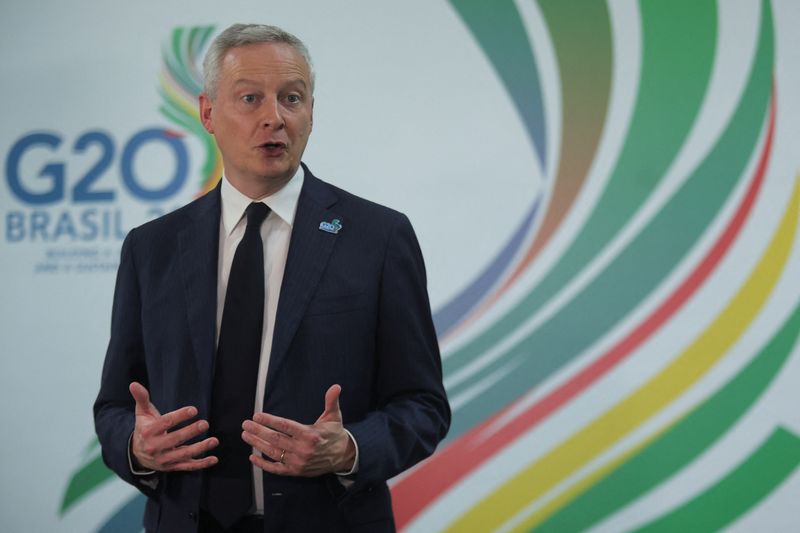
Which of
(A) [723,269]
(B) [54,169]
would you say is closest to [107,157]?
(B) [54,169]

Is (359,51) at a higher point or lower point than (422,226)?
higher

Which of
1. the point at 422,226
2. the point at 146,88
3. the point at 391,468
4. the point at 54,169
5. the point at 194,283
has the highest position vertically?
the point at 146,88

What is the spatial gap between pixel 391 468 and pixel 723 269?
2.00 m

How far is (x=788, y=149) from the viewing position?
3.11m

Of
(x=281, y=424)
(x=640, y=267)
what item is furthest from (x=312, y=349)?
(x=640, y=267)

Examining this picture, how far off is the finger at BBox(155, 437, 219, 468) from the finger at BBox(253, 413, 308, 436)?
108mm

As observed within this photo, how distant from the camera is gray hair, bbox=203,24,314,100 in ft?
5.52

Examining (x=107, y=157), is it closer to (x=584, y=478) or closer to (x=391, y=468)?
(x=584, y=478)

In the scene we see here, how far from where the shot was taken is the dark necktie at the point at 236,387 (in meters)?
1.52

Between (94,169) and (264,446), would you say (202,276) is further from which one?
(94,169)

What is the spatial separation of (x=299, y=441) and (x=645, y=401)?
2057 millimetres

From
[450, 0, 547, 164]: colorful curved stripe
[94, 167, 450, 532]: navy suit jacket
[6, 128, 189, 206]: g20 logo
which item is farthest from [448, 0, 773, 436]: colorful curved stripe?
[94, 167, 450, 532]: navy suit jacket

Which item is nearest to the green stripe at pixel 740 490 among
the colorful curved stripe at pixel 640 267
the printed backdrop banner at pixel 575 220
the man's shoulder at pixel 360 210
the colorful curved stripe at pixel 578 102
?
the printed backdrop banner at pixel 575 220

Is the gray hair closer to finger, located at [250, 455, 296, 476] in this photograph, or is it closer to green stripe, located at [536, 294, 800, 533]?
finger, located at [250, 455, 296, 476]
